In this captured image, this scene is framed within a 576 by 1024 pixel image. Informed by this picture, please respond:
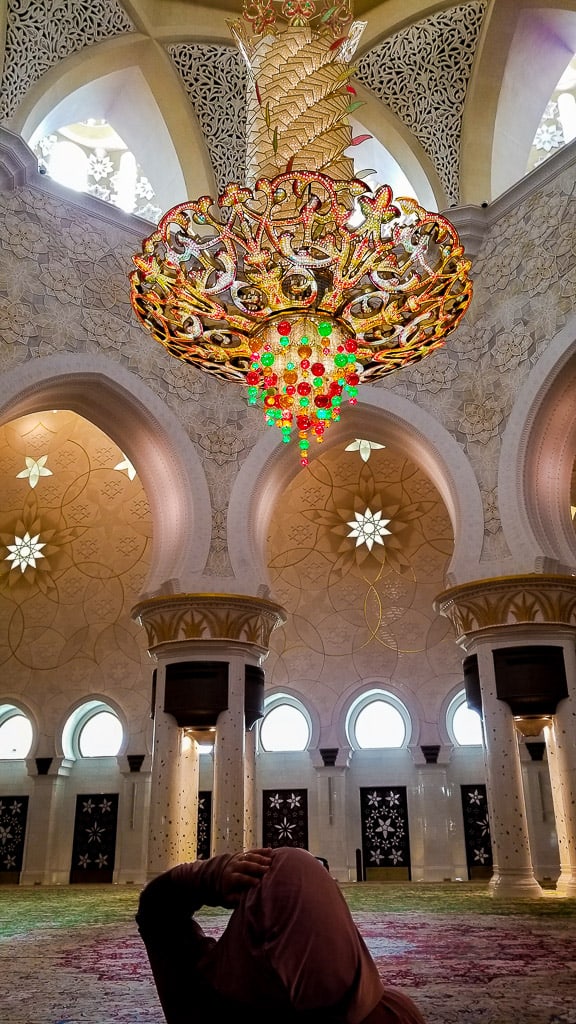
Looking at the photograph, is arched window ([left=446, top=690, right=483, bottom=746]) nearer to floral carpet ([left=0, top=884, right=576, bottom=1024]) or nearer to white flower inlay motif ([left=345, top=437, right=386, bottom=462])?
white flower inlay motif ([left=345, top=437, right=386, bottom=462])

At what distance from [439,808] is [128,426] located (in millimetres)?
A: 6609

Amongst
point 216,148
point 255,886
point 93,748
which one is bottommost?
point 255,886

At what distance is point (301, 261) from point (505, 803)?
16.4 ft

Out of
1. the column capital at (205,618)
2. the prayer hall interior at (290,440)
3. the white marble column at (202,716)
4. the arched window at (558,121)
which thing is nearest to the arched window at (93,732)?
the prayer hall interior at (290,440)

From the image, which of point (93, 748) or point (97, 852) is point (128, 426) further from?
point (97, 852)

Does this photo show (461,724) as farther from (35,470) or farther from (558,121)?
(558,121)

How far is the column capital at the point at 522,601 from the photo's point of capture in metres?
7.17

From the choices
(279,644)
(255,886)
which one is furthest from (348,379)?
(279,644)

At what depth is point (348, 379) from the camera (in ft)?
16.5

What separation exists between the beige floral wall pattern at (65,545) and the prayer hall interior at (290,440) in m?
0.05

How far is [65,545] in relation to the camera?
12.4 m

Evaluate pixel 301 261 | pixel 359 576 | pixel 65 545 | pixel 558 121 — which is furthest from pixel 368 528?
pixel 301 261

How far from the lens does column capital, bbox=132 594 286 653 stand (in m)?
7.61

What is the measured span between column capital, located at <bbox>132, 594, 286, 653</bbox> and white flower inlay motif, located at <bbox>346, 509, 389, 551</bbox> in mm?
4537
